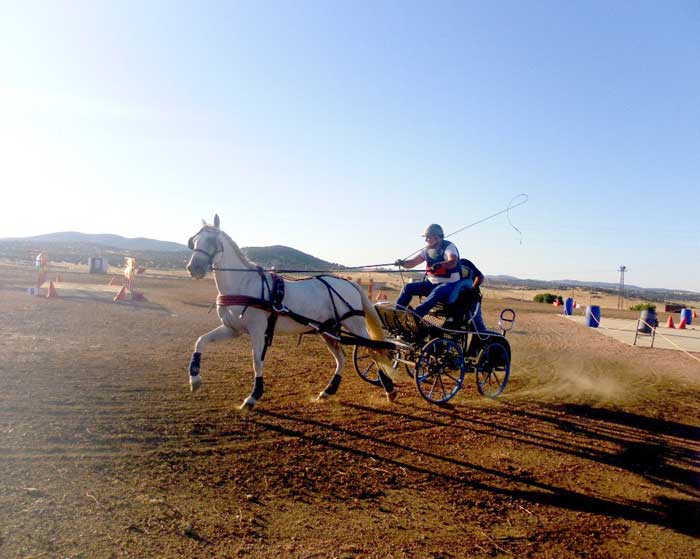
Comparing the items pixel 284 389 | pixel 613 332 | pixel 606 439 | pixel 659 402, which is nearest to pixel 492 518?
pixel 606 439

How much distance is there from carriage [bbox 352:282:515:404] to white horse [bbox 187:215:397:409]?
683 mm

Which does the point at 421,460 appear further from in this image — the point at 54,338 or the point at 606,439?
the point at 54,338

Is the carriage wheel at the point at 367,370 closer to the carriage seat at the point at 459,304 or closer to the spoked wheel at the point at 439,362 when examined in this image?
the spoked wheel at the point at 439,362

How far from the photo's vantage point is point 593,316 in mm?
22234

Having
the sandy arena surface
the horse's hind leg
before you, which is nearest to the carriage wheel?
the horse's hind leg

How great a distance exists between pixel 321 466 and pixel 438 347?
3472 mm

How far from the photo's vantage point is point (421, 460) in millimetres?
5875

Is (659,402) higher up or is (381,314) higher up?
(381,314)

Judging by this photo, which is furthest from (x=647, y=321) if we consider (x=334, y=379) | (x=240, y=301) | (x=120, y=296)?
(x=120, y=296)

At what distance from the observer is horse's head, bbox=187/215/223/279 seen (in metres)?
6.86

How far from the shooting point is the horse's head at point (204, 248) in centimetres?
686

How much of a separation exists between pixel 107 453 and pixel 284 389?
351cm

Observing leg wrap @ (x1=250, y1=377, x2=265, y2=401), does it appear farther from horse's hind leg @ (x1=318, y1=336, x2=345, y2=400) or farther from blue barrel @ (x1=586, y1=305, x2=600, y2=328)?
blue barrel @ (x1=586, y1=305, x2=600, y2=328)

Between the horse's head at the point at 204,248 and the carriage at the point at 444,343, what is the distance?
250 centimetres
